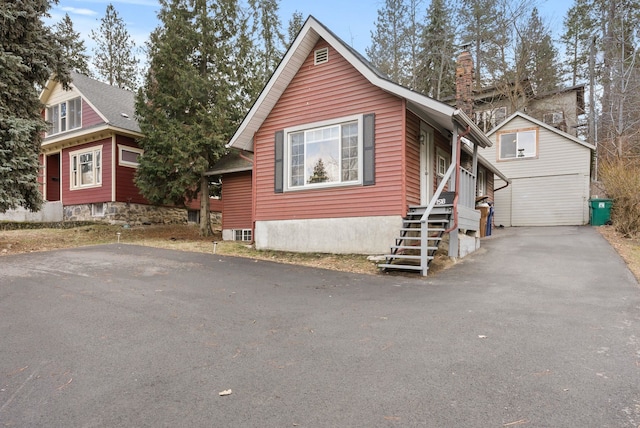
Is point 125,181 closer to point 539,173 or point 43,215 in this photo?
point 43,215

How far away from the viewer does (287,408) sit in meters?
2.64

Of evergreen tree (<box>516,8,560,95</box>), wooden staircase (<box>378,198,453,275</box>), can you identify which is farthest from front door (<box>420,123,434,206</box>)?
evergreen tree (<box>516,8,560,95</box>)

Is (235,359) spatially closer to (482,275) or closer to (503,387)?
(503,387)

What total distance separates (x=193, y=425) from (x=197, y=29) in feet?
50.1

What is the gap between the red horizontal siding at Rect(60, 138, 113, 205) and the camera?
1667cm

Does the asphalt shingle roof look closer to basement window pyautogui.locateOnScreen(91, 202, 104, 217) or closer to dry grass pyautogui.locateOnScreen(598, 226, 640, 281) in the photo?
basement window pyautogui.locateOnScreen(91, 202, 104, 217)

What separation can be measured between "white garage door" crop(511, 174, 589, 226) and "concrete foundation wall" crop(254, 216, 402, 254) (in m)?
13.6

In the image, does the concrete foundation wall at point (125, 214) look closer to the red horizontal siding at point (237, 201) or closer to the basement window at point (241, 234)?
the red horizontal siding at point (237, 201)

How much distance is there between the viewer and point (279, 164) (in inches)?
432

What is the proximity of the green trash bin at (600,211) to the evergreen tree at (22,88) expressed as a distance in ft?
68.1

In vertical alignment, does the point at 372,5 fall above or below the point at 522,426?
above

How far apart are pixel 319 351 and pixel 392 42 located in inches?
1066

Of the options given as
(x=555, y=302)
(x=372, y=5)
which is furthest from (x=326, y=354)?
(x=372, y=5)

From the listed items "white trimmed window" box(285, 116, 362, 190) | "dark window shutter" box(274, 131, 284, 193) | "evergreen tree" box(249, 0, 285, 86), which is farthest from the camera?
"evergreen tree" box(249, 0, 285, 86)
